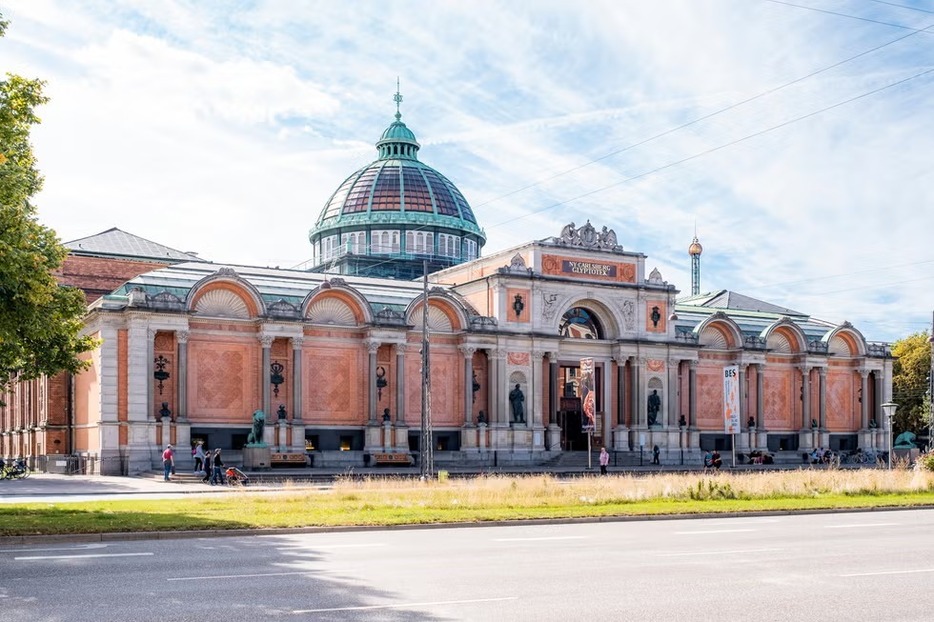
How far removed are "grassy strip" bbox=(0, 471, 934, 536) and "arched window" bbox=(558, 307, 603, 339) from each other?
34.4 m

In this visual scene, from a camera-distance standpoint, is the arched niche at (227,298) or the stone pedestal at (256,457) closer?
the stone pedestal at (256,457)

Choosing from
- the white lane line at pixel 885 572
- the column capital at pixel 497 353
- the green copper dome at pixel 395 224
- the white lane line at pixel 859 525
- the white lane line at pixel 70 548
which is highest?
the green copper dome at pixel 395 224

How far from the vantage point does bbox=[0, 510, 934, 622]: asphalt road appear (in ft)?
44.6

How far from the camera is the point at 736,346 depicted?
79812 mm

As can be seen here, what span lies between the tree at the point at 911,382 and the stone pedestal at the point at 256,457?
60.1 m

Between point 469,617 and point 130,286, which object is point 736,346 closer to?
point 130,286

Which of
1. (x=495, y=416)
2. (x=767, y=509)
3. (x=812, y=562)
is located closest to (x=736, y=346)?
(x=495, y=416)

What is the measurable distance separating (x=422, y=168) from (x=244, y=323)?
103ft

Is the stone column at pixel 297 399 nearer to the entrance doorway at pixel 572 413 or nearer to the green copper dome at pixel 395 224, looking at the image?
the entrance doorway at pixel 572 413

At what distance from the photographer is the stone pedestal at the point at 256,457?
57.2 m

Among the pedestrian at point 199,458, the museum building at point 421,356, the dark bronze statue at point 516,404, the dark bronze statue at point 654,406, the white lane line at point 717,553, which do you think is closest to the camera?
the white lane line at point 717,553

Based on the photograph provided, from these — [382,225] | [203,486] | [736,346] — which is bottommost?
[203,486]

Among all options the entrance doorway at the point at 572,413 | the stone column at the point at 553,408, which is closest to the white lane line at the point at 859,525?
the stone column at the point at 553,408

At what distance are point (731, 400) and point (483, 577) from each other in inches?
1801
